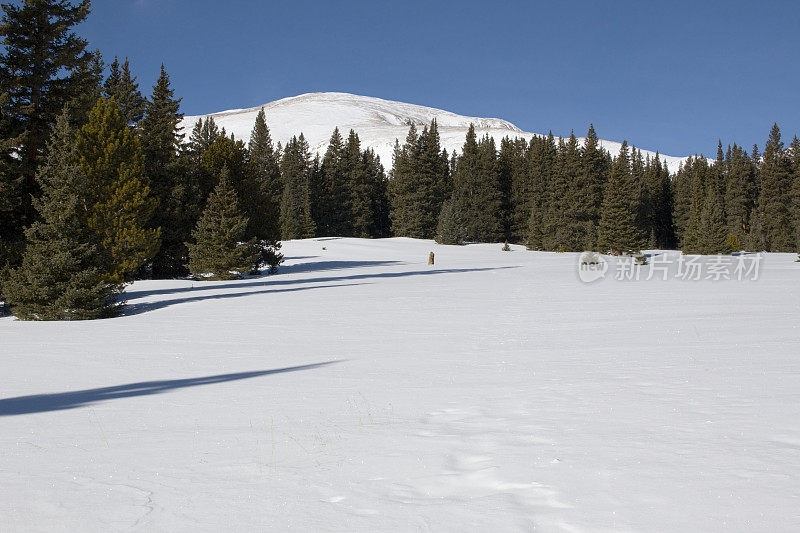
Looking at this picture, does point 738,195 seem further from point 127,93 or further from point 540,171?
point 127,93

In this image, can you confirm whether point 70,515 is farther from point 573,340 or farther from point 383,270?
point 383,270

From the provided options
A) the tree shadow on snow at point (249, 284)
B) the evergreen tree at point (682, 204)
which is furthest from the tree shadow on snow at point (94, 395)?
the evergreen tree at point (682, 204)

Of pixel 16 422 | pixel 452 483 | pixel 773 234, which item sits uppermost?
pixel 773 234

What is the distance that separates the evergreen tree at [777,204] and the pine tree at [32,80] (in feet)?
261

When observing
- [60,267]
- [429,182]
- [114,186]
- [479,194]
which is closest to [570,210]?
[479,194]

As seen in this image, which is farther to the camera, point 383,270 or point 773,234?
point 773,234

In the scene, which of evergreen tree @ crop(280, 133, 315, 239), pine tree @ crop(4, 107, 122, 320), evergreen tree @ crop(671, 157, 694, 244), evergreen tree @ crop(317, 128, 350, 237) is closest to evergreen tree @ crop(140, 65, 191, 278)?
pine tree @ crop(4, 107, 122, 320)

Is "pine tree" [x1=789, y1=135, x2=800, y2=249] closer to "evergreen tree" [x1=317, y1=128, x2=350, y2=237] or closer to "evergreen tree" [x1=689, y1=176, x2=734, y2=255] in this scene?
"evergreen tree" [x1=689, y1=176, x2=734, y2=255]

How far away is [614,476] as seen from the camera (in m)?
4.25

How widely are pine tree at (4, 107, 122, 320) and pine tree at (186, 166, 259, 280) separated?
10829mm

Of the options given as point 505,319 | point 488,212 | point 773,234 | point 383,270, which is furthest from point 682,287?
point 773,234

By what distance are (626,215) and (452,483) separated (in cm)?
5148

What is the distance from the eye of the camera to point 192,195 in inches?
1318

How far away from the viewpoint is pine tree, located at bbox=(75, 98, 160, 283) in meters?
22.3
